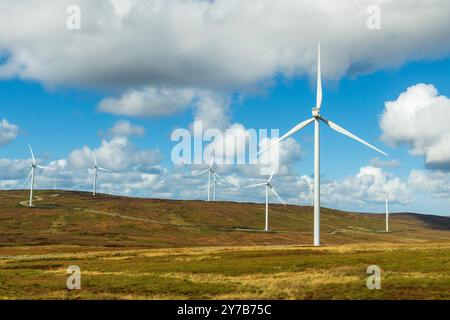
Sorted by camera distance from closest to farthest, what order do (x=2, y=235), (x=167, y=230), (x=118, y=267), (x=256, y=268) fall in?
(x=256, y=268)
(x=118, y=267)
(x=2, y=235)
(x=167, y=230)

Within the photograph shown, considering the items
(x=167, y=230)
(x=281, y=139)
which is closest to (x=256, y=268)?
(x=281, y=139)

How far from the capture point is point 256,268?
54.4 m

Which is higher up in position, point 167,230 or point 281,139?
point 281,139
